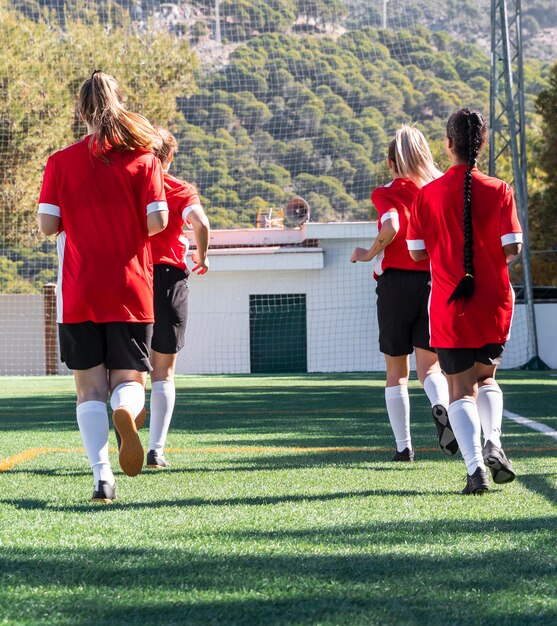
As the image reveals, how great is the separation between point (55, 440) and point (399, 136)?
324cm

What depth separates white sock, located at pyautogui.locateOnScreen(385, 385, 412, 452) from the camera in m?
6.17

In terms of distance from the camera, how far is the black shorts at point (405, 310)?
241 inches

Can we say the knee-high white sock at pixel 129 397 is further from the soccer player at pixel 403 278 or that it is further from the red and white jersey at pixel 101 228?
the soccer player at pixel 403 278

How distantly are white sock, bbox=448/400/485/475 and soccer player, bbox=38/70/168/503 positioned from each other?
1384 mm

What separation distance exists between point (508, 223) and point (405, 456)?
1790 millimetres

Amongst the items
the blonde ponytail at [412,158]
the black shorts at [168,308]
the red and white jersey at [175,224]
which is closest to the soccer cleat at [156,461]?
the black shorts at [168,308]

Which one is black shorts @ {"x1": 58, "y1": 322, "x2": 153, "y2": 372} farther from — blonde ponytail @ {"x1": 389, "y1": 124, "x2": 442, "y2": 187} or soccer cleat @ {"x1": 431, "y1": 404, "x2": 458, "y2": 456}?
blonde ponytail @ {"x1": 389, "y1": 124, "x2": 442, "y2": 187}

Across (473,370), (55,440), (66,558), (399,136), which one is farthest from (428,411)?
(66,558)

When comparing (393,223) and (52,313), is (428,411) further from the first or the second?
(52,313)

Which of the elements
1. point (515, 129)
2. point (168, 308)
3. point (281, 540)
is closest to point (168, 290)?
point (168, 308)

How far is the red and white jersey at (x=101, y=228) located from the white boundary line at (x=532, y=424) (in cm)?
385

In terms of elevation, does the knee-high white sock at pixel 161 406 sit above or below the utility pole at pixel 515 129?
below

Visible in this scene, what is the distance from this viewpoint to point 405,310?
241 inches

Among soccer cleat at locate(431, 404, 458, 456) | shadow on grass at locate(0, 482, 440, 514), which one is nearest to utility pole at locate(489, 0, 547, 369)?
soccer cleat at locate(431, 404, 458, 456)
